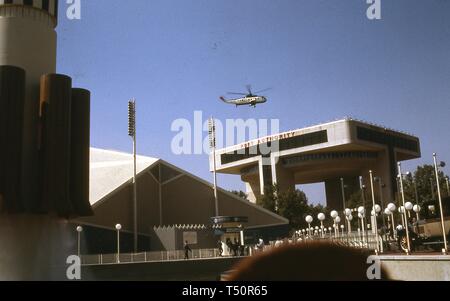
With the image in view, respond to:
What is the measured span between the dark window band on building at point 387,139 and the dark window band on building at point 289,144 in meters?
6.40

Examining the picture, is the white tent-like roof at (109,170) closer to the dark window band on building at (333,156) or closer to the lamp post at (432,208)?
the lamp post at (432,208)

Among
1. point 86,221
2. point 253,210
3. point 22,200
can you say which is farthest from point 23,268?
point 253,210

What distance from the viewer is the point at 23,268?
18.5 m

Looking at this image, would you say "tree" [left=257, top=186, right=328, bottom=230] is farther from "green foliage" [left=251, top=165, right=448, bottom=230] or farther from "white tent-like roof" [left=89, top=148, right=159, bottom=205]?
"white tent-like roof" [left=89, top=148, right=159, bottom=205]

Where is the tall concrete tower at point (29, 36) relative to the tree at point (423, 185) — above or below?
above

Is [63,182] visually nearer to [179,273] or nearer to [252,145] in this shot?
[179,273]

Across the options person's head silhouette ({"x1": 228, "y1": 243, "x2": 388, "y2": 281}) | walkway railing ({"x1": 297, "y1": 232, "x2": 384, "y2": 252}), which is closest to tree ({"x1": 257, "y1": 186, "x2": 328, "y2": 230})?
walkway railing ({"x1": 297, "y1": 232, "x2": 384, "y2": 252})

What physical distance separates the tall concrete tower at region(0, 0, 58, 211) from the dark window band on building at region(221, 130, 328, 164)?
62.5m

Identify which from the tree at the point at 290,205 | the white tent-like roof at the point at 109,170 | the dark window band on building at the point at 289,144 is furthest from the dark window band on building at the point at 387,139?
the white tent-like roof at the point at 109,170

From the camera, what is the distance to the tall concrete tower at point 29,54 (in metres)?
20.5

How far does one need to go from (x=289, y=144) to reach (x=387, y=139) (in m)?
17.9

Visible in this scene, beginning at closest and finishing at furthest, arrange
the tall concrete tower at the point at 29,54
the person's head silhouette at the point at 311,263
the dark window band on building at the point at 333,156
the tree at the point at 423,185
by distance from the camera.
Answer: the person's head silhouette at the point at 311,263 < the tall concrete tower at the point at 29,54 < the tree at the point at 423,185 < the dark window band on building at the point at 333,156

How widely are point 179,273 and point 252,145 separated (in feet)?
200
